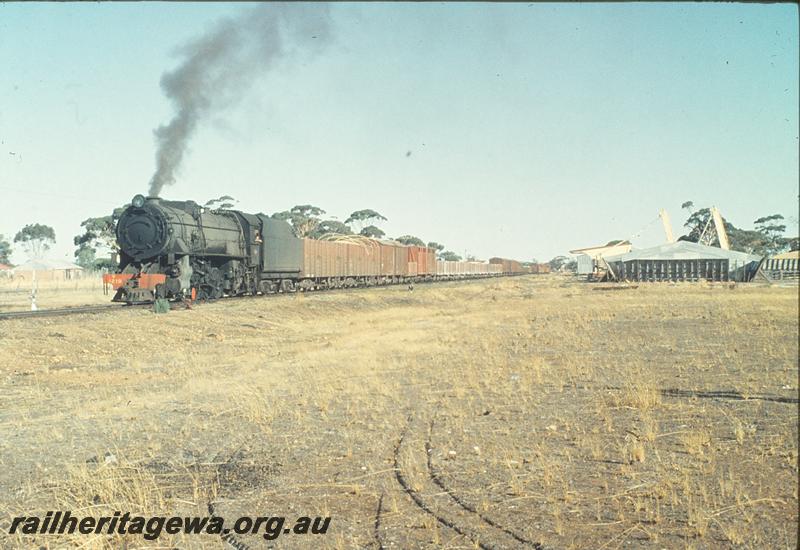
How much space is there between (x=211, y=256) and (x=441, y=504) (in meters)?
22.8

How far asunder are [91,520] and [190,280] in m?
20.3

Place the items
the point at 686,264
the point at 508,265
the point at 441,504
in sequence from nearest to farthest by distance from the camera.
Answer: the point at 441,504 → the point at 686,264 → the point at 508,265

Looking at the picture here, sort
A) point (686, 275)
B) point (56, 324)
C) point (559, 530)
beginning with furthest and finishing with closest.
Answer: point (686, 275) < point (56, 324) < point (559, 530)

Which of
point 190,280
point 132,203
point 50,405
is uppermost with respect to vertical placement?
point 132,203

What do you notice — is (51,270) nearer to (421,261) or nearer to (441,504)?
(421,261)

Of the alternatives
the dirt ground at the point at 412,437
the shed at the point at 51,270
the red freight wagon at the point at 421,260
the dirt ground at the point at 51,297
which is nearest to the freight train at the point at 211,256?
the dirt ground at the point at 412,437

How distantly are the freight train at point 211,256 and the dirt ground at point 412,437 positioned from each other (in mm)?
5799

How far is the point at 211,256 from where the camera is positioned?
26922 mm

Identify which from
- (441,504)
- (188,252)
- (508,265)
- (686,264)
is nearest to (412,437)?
(441,504)

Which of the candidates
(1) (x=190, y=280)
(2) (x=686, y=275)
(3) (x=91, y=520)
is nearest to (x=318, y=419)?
(3) (x=91, y=520)

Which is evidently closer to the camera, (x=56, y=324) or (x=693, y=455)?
(x=693, y=455)

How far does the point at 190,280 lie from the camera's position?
2505cm

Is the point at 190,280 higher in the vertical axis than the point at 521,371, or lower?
higher

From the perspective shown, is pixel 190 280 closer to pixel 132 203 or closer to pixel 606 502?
pixel 132 203
